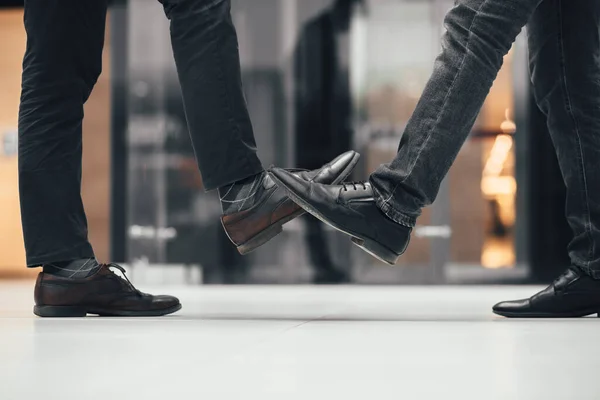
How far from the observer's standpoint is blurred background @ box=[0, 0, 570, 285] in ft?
18.8

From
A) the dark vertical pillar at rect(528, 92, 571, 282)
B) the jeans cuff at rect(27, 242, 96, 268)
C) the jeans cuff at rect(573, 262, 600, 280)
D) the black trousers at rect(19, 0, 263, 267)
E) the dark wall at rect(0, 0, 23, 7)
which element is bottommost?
the dark vertical pillar at rect(528, 92, 571, 282)

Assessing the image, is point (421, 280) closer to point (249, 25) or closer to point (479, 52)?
point (249, 25)

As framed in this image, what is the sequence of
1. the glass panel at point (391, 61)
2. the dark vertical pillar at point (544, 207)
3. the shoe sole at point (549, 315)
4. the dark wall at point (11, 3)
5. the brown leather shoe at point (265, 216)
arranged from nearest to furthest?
1. the brown leather shoe at point (265, 216)
2. the shoe sole at point (549, 315)
3. the dark vertical pillar at point (544, 207)
4. the glass panel at point (391, 61)
5. the dark wall at point (11, 3)

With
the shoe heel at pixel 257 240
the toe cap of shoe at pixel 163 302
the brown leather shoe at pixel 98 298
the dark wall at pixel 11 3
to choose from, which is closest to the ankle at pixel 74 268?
the brown leather shoe at pixel 98 298

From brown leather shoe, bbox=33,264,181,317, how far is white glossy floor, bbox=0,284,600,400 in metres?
0.32

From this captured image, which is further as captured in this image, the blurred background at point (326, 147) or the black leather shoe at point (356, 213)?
the blurred background at point (326, 147)

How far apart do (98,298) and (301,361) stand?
1.05m

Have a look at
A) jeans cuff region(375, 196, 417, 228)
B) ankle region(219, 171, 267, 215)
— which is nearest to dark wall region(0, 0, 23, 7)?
ankle region(219, 171, 267, 215)

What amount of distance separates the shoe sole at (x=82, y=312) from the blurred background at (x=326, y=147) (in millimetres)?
3717

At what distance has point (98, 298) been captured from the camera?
2041mm

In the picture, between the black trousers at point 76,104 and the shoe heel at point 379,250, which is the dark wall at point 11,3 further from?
the shoe heel at point 379,250

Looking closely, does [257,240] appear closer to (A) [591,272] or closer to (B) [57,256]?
(B) [57,256]

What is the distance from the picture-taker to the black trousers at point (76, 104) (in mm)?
1916

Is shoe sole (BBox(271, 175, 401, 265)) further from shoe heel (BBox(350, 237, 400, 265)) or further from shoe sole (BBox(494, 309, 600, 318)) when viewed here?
shoe sole (BBox(494, 309, 600, 318))
